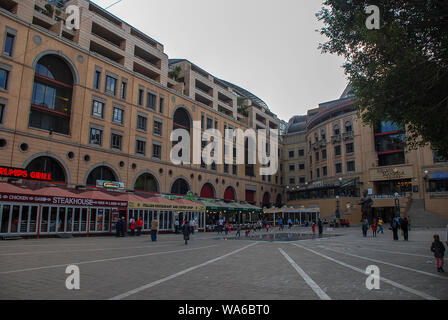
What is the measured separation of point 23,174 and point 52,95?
957 centimetres

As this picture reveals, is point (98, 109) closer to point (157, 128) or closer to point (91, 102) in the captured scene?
point (91, 102)

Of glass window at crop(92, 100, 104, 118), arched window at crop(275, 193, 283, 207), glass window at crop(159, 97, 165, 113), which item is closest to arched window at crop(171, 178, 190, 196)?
glass window at crop(159, 97, 165, 113)

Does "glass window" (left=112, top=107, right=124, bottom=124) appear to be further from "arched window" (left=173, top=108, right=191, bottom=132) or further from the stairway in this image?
the stairway

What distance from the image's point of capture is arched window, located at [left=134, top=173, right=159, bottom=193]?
3744cm

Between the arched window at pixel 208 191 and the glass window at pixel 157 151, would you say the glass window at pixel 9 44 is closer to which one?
the glass window at pixel 157 151

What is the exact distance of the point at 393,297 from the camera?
21.5ft

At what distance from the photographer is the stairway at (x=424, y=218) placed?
38.7m

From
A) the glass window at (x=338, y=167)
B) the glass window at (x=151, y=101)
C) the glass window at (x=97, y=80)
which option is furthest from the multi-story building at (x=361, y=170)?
the glass window at (x=97, y=80)

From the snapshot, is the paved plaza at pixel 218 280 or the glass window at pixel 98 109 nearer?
the paved plaza at pixel 218 280

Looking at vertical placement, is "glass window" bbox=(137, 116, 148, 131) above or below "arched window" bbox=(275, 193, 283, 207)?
above

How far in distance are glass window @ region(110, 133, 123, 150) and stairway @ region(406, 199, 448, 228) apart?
128 feet

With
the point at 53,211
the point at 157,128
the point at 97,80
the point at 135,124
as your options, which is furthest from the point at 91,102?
the point at 53,211

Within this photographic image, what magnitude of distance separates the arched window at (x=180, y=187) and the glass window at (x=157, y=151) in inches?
196

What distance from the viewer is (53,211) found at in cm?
2602
